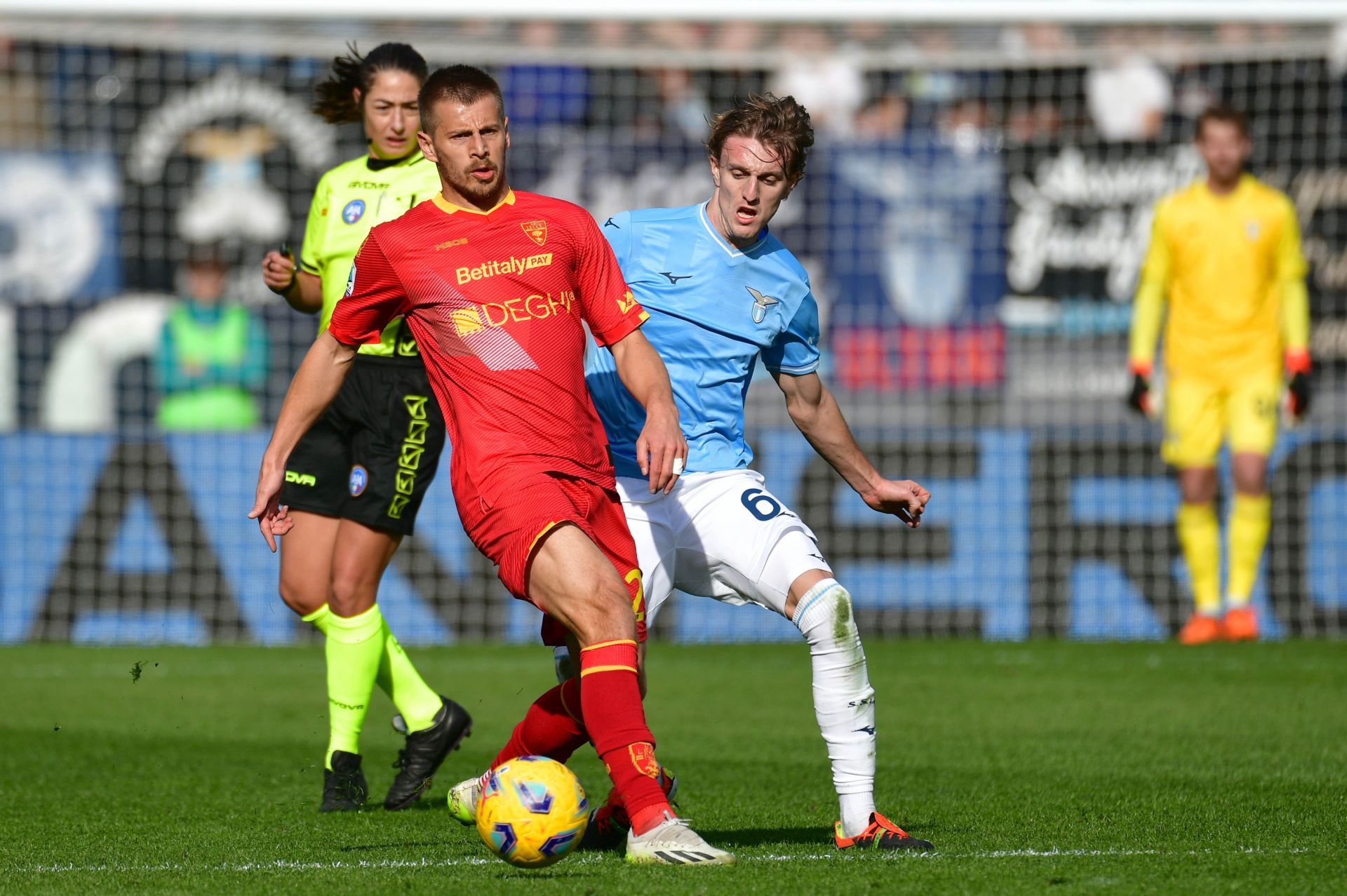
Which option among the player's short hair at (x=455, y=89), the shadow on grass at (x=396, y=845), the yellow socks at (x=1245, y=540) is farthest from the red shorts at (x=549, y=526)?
the yellow socks at (x=1245, y=540)

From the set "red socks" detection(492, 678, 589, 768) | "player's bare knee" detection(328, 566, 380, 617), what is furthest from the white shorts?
"player's bare knee" detection(328, 566, 380, 617)

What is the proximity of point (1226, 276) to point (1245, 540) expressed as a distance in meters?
1.63

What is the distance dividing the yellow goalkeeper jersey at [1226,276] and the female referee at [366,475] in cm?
613

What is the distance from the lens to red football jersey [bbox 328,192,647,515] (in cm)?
478

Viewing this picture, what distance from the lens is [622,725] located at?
14.9 ft

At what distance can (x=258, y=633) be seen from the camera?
1177 cm

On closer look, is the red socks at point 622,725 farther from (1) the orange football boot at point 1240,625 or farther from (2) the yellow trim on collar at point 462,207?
(1) the orange football boot at point 1240,625

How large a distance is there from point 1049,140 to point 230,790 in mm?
11803

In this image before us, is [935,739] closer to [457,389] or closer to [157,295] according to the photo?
[457,389]

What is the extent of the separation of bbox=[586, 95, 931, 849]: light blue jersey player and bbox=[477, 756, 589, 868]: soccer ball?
0.78 metres

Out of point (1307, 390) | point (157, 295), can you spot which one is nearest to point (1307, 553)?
point (1307, 390)

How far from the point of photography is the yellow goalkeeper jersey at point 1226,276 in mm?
11133

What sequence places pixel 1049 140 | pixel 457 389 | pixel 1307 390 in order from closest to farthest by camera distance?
pixel 457 389 < pixel 1307 390 < pixel 1049 140

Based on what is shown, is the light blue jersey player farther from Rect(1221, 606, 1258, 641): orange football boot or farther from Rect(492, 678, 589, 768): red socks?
Rect(1221, 606, 1258, 641): orange football boot
